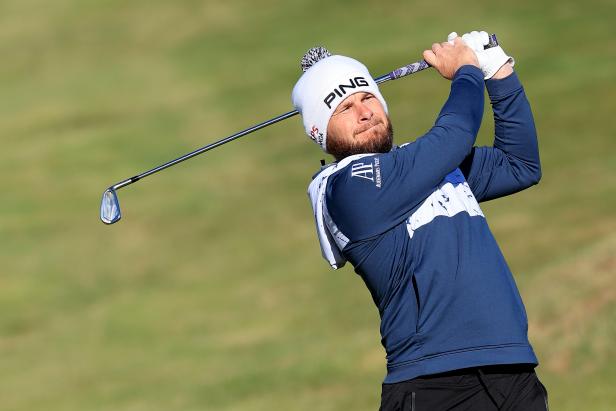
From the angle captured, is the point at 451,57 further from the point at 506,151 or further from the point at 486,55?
the point at 506,151

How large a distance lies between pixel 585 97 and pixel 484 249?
1720 cm

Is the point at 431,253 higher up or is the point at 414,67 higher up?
the point at 414,67

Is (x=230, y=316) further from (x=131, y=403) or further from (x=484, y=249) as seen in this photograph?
(x=484, y=249)

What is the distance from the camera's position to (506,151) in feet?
18.1

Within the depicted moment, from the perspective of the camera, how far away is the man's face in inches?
205

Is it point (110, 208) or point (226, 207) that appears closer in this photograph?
point (110, 208)

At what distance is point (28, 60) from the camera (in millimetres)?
28328

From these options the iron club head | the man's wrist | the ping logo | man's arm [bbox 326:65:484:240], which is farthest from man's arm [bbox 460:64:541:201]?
the iron club head

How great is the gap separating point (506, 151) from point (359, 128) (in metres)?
0.70

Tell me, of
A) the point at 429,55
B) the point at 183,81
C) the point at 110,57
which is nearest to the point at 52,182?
the point at 183,81

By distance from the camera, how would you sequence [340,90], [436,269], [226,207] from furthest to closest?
[226,207], [340,90], [436,269]

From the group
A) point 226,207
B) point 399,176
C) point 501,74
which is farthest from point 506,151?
point 226,207

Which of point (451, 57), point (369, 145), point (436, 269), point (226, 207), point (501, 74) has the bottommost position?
point (436, 269)

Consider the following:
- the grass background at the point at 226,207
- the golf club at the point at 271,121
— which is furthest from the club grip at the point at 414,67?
the grass background at the point at 226,207
